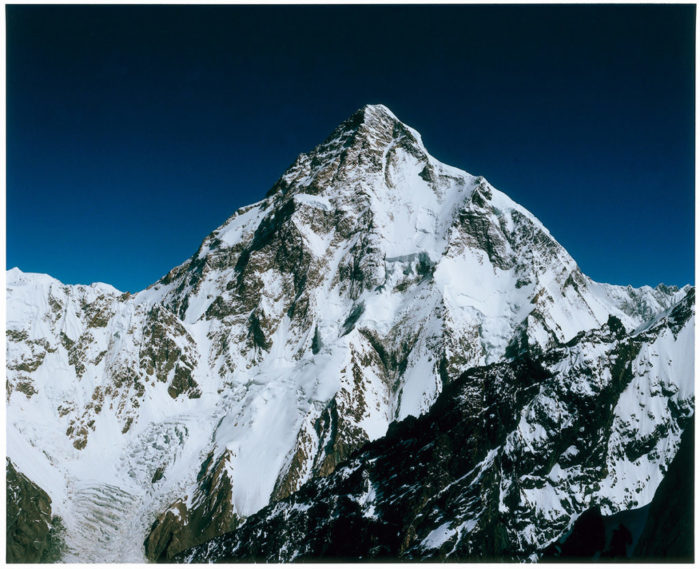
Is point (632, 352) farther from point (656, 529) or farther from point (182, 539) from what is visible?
point (182, 539)

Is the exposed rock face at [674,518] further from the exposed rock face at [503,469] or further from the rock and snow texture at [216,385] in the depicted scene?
the rock and snow texture at [216,385]

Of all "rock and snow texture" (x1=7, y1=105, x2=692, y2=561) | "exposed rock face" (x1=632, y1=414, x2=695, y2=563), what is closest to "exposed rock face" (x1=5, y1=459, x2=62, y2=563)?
"rock and snow texture" (x1=7, y1=105, x2=692, y2=561)

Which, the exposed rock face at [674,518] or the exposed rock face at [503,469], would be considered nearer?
the exposed rock face at [674,518]

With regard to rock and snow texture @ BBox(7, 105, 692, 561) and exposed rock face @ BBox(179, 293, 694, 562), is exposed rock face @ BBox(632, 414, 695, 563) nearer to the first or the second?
exposed rock face @ BBox(179, 293, 694, 562)

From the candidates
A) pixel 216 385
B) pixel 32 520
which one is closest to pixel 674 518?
pixel 32 520

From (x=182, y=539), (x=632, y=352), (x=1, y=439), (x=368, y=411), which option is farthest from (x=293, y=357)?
(x=1, y=439)

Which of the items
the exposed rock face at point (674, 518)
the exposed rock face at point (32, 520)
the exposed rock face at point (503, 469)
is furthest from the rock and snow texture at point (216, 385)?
the exposed rock face at point (674, 518)
